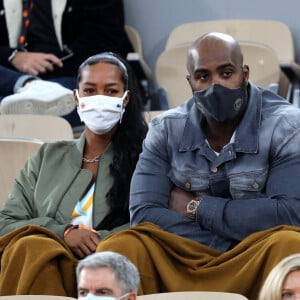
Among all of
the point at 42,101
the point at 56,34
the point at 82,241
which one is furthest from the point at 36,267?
the point at 56,34

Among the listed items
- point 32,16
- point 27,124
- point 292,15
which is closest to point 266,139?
point 27,124

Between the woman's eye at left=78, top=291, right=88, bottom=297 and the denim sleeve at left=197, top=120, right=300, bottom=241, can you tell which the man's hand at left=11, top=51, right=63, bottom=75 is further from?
the woman's eye at left=78, top=291, right=88, bottom=297

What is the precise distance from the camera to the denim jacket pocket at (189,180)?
9.21 feet

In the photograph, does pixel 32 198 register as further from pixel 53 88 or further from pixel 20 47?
pixel 20 47

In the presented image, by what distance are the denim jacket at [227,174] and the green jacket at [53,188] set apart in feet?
0.80

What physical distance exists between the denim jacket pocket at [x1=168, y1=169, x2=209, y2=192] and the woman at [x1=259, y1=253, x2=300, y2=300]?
2.19ft

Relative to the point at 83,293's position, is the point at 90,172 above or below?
below

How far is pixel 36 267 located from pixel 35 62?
204cm

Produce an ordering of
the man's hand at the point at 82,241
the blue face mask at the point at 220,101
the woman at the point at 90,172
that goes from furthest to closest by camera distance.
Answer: the woman at the point at 90,172 < the man's hand at the point at 82,241 < the blue face mask at the point at 220,101

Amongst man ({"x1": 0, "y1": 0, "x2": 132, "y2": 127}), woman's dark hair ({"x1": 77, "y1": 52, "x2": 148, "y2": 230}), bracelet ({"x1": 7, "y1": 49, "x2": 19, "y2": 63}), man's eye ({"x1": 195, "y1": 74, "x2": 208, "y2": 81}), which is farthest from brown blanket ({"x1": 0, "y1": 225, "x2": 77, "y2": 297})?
bracelet ({"x1": 7, "y1": 49, "x2": 19, "y2": 63})

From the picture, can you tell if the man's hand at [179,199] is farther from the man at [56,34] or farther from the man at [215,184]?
the man at [56,34]

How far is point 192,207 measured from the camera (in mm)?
2795

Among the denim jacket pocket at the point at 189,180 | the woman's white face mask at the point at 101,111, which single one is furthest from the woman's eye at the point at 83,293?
the woman's white face mask at the point at 101,111

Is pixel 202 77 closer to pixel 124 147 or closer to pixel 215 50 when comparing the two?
pixel 215 50
